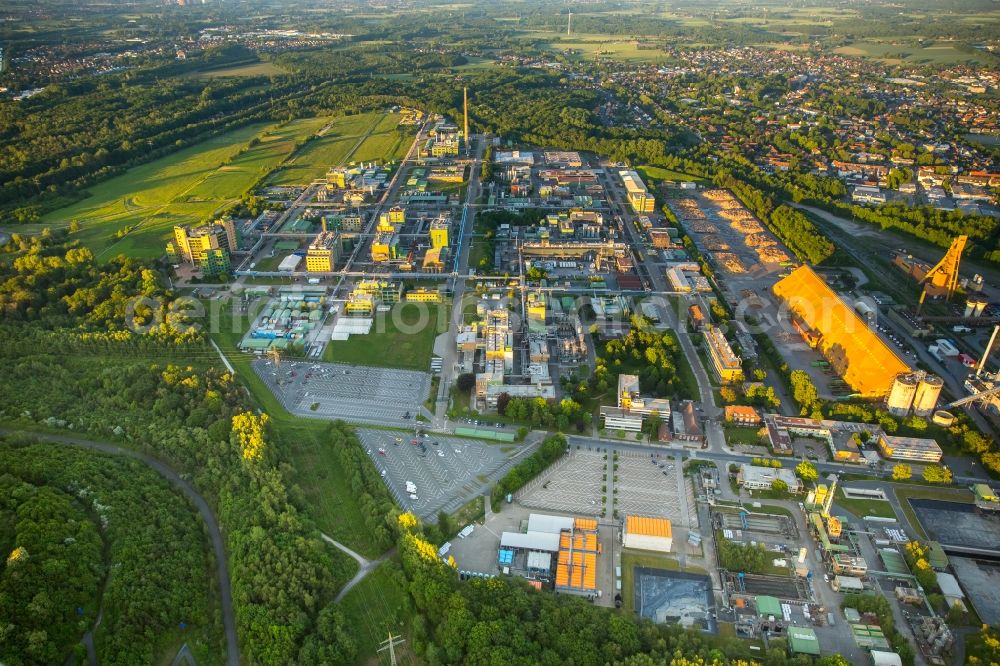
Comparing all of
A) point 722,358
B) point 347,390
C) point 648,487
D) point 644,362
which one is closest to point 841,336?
point 722,358

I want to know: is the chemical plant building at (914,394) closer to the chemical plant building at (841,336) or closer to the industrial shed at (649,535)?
the chemical plant building at (841,336)

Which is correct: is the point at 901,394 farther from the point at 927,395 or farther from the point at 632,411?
the point at 632,411

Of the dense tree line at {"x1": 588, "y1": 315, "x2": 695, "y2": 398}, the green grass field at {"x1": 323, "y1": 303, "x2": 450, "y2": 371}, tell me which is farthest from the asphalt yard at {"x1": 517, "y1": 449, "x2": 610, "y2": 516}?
the green grass field at {"x1": 323, "y1": 303, "x2": 450, "y2": 371}

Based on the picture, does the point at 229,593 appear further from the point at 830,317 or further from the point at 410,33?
the point at 410,33

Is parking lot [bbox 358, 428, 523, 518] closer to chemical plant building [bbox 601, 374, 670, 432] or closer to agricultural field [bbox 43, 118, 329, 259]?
chemical plant building [bbox 601, 374, 670, 432]

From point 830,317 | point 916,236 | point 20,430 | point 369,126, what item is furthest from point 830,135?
point 20,430
